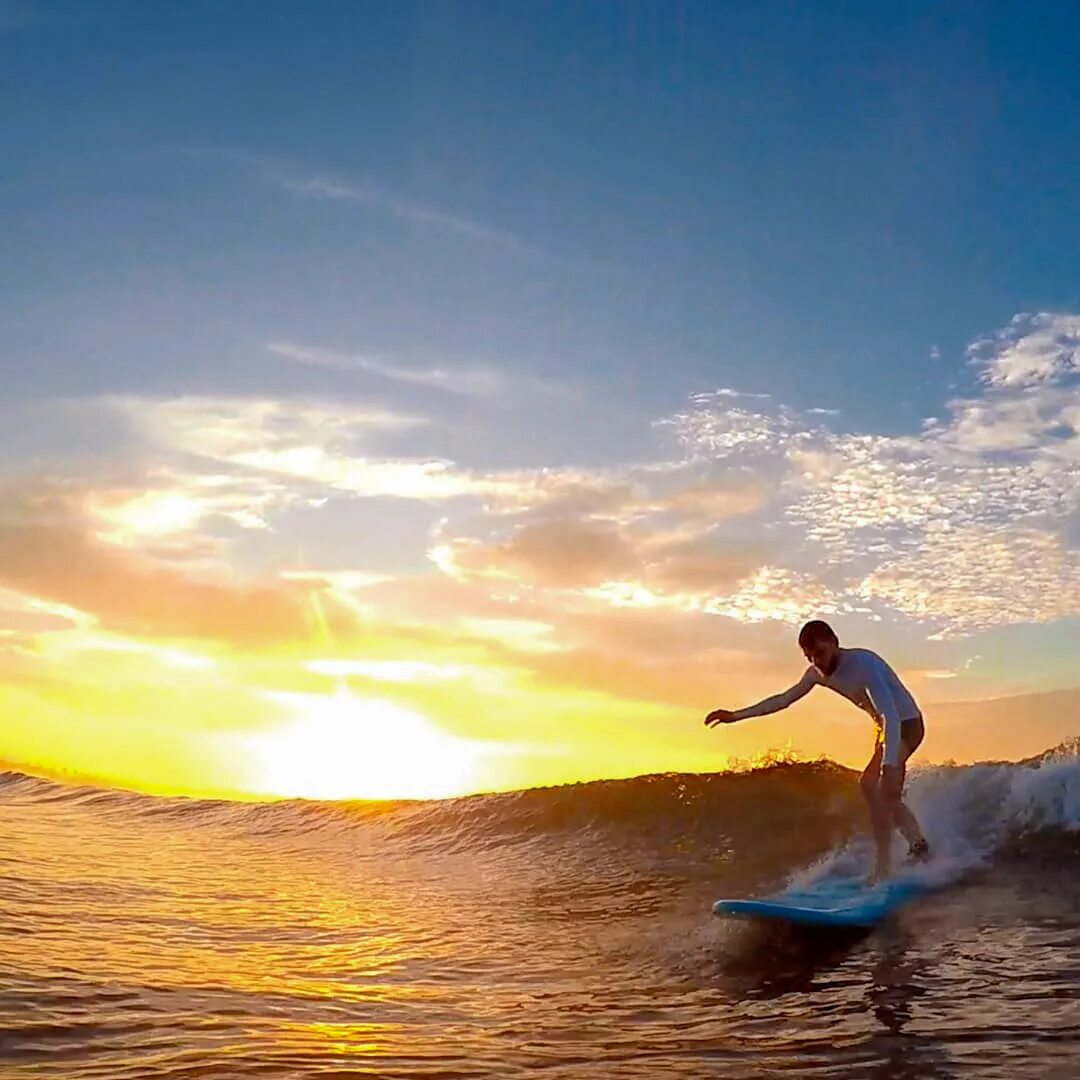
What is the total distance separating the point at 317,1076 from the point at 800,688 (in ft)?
20.8

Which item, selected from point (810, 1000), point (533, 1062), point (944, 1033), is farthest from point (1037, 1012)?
point (533, 1062)

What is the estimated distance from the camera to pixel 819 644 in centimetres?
997

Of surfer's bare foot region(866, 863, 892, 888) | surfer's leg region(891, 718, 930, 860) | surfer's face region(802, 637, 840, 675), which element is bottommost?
surfer's bare foot region(866, 863, 892, 888)

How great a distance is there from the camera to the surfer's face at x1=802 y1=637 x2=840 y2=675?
392 inches

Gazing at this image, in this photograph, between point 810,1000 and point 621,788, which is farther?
point 621,788

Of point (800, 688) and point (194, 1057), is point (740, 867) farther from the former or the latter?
point (194, 1057)

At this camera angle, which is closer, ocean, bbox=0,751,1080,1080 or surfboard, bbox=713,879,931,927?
ocean, bbox=0,751,1080,1080

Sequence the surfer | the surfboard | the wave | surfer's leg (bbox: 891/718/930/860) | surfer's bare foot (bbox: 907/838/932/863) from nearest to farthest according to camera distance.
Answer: the surfboard < the surfer < surfer's leg (bbox: 891/718/930/860) < surfer's bare foot (bbox: 907/838/932/863) < the wave

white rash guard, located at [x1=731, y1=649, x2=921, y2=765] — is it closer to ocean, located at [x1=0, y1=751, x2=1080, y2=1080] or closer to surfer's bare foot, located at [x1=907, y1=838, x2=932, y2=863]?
surfer's bare foot, located at [x1=907, y1=838, x2=932, y2=863]

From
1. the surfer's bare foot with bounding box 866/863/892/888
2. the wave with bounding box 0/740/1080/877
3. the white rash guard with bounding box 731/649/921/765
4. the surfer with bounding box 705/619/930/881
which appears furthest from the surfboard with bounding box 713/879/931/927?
the wave with bounding box 0/740/1080/877

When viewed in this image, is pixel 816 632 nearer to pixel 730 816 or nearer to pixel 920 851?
pixel 920 851

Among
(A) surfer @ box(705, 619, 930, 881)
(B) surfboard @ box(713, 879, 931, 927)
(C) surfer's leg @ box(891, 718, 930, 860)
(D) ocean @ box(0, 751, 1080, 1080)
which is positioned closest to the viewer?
(D) ocean @ box(0, 751, 1080, 1080)

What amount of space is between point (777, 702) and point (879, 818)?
129cm

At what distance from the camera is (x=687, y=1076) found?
5207 mm
